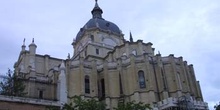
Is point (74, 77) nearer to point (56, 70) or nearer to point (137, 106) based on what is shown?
point (56, 70)

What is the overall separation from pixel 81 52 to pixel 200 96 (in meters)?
23.7

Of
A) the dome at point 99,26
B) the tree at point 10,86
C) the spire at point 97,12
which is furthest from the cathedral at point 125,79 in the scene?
the spire at point 97,12

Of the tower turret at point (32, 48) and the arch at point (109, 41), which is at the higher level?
the arch at point (109, 41)

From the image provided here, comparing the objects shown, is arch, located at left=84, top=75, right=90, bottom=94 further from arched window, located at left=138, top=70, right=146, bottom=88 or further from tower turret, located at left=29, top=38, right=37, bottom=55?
tower turret, located at left=29, top=38, right=37, bottom=55

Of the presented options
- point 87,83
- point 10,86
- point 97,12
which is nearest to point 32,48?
point 87,83

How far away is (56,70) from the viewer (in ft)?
157

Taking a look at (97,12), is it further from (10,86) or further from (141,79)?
(10,86)

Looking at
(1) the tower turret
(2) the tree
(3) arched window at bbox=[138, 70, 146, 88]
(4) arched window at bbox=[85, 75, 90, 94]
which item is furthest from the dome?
(2) the tree

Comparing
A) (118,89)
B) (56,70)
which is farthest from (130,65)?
(56,70)

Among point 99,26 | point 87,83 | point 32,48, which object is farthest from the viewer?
point 99,26

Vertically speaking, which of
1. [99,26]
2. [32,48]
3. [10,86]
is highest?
[99,26]

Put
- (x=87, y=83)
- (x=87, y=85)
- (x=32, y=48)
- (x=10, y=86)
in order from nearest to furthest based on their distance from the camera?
(x=10, y=86)
(x=87, y=85)
(x=87, y=83)
(x=32, y=48)

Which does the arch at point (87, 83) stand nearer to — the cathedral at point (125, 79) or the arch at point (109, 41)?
the cathedral at point (125, 79)

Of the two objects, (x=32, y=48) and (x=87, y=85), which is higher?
(x=32, y=48)
